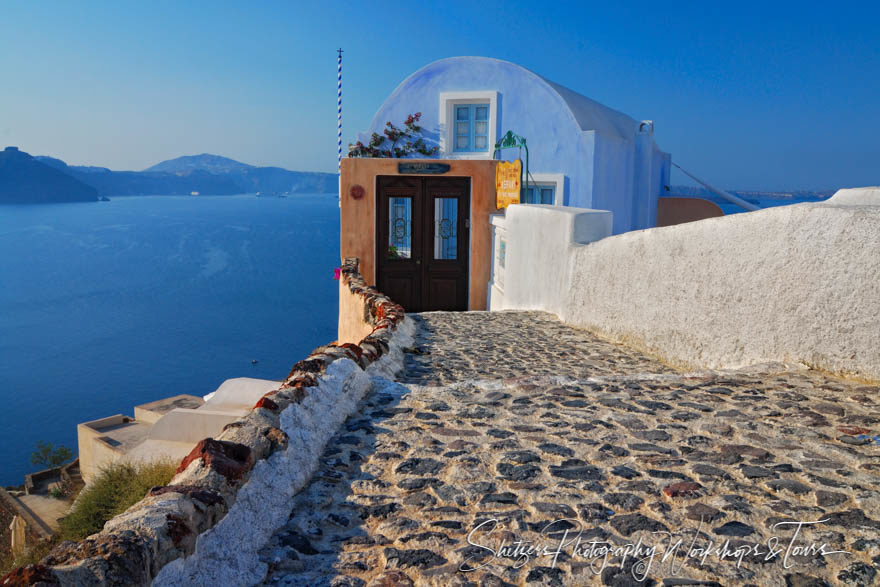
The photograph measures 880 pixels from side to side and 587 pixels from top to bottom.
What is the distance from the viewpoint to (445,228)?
1339cm

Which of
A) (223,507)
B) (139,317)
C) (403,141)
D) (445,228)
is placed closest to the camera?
(223,507)

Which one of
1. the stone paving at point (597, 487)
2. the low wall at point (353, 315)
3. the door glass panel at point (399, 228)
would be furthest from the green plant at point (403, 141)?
the stone paving at point (597, 487)

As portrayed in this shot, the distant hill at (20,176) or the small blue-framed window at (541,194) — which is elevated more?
the distant hill at (20,176)

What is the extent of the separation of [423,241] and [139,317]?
2978 inches

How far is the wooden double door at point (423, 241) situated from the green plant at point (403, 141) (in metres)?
2.70

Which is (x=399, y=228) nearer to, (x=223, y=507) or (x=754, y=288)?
(x=754, y=288)

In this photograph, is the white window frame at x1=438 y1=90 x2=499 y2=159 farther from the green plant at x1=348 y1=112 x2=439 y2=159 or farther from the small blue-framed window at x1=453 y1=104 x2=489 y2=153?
the green plant at x1=348 y1=112 x2=439 y2=159

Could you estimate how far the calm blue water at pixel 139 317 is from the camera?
55.6 meters

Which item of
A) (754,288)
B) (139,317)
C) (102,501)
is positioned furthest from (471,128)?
(139,317)

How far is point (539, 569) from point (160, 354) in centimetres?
7013

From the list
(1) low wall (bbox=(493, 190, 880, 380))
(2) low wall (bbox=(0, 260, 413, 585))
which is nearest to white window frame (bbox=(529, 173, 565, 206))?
(1) low wall (bbox=(493, 190, 880, 380))

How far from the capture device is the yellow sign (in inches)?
483

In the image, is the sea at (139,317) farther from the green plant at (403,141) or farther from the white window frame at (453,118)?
the green plant at (403,141)

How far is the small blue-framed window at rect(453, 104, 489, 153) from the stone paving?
40.6 feet
